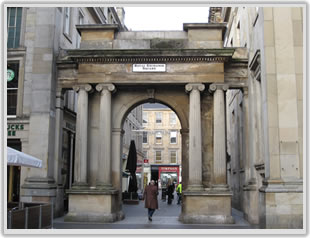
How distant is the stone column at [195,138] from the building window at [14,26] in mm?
9075

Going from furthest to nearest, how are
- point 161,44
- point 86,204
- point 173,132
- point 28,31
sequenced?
point 173,132 < point 28,31 < point 161,44 < point 86,204

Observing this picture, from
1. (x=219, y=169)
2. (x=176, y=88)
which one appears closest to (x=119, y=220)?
(x=219, y=169)

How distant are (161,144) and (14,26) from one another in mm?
45573

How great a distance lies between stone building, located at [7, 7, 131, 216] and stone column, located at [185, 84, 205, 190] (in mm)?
6466

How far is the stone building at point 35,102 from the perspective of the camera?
19.0 m

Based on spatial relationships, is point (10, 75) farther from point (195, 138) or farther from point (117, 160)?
point (195, 138)

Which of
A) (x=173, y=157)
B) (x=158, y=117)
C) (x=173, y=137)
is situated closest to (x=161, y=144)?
(x=173, y=137)

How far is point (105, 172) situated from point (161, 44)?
6443 mm

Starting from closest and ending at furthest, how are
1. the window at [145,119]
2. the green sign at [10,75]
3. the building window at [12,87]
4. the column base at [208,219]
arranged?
the column base at [208,219], the building window at [12,87], the green sign at [10,75], the window at [145,119]

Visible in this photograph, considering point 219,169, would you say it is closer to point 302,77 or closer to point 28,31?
point 302,77

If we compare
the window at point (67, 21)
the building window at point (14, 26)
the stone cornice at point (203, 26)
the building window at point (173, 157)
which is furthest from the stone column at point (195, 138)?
the building window at point (173, 157)

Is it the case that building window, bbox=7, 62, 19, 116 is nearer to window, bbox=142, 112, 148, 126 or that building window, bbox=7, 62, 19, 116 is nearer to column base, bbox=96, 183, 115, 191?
column base, bbox=96, 183, 115, 191

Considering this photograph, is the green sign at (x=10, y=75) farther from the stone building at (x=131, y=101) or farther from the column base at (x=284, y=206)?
the column base at (x=284, y=206)

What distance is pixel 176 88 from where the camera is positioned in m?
19.7
